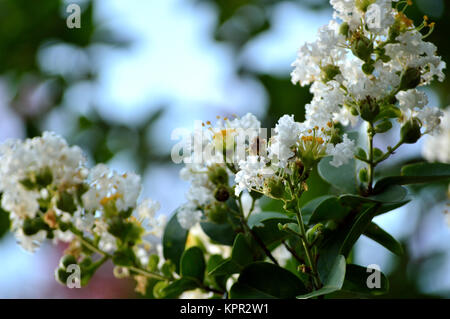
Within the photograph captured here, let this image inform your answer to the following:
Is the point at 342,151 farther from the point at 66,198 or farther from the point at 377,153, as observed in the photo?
the point at 66,198

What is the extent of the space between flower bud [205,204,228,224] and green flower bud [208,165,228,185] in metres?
0.05

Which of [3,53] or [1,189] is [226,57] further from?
[1,189]

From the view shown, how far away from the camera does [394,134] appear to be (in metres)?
2.18

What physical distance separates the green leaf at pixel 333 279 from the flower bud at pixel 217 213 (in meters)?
0.22

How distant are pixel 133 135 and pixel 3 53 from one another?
2.42 feet

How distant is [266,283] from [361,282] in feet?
0.54

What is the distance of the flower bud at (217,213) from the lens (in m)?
1.08

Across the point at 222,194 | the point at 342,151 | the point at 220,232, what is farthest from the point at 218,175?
the point at 342,151

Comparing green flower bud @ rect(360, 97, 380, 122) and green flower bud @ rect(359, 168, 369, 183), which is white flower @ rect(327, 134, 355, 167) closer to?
green flower bud @ rect(360, 97, 380, 122)

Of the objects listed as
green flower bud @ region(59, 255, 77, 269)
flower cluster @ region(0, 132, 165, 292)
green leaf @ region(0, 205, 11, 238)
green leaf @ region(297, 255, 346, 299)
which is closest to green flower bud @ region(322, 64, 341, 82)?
green leaf @ region(297, 255, 346, 299)

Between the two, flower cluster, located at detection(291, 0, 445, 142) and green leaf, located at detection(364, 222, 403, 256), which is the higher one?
flower cluster, located at detection(291, 0, 445, 142)

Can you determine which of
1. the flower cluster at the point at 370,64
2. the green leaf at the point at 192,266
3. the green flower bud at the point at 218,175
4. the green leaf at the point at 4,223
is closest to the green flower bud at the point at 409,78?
the flower cluster at the point at 370,64

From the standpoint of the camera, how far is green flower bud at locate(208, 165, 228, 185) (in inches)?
42.5

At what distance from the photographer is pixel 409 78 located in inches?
38.6
